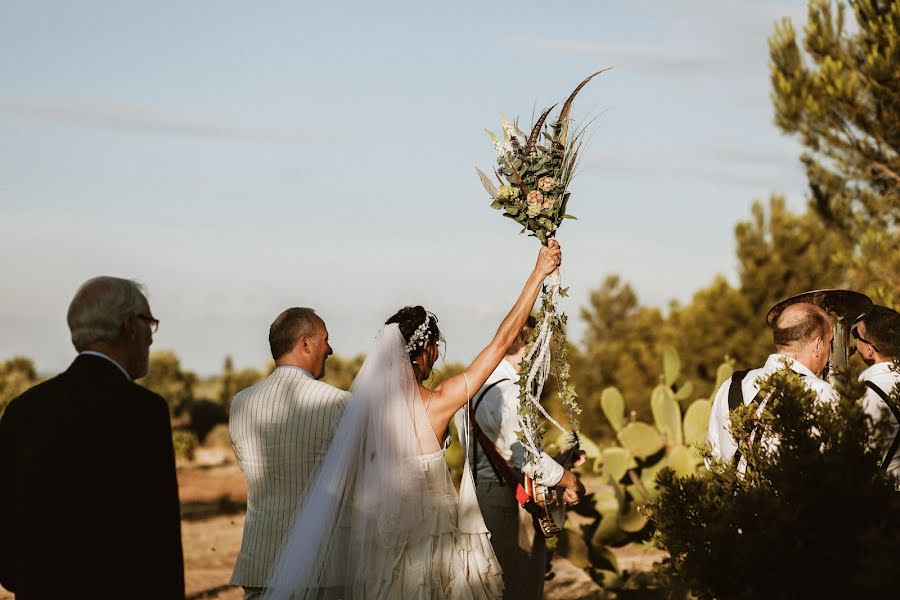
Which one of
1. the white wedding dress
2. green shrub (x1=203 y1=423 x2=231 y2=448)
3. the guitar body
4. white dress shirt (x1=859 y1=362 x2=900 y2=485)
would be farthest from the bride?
green shrub (x1=203 y1=423 x2=231 y2=448)

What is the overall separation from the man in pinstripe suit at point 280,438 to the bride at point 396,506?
0.25 ft

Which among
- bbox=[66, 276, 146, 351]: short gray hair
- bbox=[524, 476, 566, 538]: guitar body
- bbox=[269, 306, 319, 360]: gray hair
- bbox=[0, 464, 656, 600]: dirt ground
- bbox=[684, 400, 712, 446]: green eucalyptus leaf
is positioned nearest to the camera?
bbox=[66, 276, 146, 351]: short gray hair

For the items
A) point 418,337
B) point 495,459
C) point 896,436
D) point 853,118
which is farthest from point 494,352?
point 853,118

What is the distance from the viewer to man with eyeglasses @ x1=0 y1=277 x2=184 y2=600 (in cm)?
309

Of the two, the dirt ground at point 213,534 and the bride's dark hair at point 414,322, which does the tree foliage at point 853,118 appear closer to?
the dirt ground at point 213,534

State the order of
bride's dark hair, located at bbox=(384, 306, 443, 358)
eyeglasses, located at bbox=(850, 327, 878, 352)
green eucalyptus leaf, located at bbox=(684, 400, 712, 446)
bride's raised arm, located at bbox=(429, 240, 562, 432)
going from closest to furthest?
bride's raised arm, located at bbox=(429, 240, 562, 432), bride's dark hair, located at bbox=(384, 306, 443, 358), eyeglasses, located at bbox=(850, 327, 878, 352), green eucalyptus leaf, located at bbox=(684, 400, 712, 446)

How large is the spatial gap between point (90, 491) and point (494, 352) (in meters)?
1.97

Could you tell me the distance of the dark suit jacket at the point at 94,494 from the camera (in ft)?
10.1

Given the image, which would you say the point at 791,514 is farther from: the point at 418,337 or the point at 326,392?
the point at 326,392

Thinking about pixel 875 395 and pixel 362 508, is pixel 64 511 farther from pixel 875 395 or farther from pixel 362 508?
pixel 875 395

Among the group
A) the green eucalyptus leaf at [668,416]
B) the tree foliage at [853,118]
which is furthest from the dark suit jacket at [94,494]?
the tree foliage at [853,118]

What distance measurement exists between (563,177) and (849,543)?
7.03 ft

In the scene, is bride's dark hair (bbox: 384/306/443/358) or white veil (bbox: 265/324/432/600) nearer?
white veil (bbox: 265/324/432/600)

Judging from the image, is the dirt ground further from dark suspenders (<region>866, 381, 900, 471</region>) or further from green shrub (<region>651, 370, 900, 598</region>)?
green shrub (<region>651, 370, 900, 598</region>)
